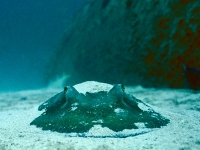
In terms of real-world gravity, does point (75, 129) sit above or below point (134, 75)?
below

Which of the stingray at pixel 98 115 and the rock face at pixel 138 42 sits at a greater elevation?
the rock face at pixel 138 42

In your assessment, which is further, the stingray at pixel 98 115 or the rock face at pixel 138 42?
the rock face at pixel 138 42

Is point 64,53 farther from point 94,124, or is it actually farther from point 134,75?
point 94,124

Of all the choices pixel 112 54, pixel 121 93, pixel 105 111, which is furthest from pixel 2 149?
pixel 112 54

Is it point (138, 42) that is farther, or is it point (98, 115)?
point (138, 42)

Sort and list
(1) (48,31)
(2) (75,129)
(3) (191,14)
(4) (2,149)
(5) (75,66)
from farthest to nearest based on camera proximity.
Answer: (1) (48,31), (5) (75,66), (3) (191,14), (2) (75,129), (4) (2,149)
